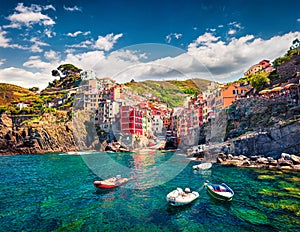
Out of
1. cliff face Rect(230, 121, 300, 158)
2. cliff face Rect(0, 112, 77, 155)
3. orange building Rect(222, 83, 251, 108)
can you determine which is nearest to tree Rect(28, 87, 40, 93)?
cliff face Rect(0, 112, 77, 155)

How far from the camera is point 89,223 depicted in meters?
11.1

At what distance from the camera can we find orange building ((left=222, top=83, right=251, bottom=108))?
46025 millimetres

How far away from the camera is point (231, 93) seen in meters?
46.8

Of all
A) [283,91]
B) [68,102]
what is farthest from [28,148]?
[283,91]

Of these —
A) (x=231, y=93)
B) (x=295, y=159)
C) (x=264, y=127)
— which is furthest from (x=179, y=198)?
(x=231, y=93)

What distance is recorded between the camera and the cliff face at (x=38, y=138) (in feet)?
185

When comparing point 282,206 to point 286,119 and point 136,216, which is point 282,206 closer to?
point 136,216

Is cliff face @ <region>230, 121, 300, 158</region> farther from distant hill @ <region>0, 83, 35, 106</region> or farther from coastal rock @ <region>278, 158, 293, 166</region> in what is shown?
distant hill @ <region>0, 83, 35, 106</region>

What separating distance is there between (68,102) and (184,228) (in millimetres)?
78861

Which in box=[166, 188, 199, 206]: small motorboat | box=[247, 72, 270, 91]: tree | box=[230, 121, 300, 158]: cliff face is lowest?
box=[166, 188, 199, 206]: small motorboat

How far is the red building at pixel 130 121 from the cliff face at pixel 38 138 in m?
19.0

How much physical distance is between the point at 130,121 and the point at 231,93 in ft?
84.1

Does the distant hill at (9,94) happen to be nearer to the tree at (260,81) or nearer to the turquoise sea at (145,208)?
the turquoise sea at (145,208)

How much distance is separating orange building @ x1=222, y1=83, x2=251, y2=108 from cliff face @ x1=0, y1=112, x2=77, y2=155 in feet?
149
